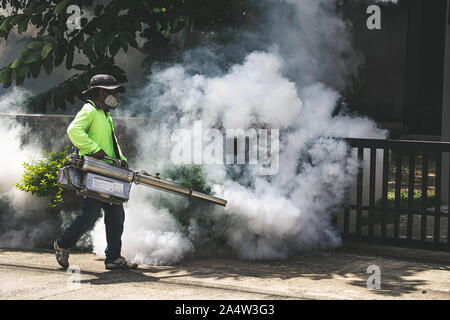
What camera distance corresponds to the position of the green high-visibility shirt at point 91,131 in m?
7.15

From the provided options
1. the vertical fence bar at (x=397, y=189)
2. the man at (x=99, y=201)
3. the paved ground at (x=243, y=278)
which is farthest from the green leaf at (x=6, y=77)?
the vertical fence bar at (x=397, y=189)

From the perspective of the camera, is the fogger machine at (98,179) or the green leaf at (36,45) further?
the green leaf at (36,45)

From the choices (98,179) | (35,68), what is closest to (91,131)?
(98,179)

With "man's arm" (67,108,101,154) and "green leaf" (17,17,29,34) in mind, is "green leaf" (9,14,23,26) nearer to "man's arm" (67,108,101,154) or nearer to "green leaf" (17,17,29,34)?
"green leaf" (17,17,29,34)

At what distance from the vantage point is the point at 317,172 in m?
8.30

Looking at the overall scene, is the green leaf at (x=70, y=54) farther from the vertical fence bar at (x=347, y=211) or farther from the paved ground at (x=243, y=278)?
the vertical fence bar at (x=347, y=211)

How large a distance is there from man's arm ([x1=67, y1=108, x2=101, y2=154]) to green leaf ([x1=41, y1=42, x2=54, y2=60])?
268 centimetres

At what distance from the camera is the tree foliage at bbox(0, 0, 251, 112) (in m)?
9.17

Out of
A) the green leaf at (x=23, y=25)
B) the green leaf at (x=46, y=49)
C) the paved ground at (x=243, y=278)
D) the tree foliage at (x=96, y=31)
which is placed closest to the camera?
the paved ground at (x=243, y=278)

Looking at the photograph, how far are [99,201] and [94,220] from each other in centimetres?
20

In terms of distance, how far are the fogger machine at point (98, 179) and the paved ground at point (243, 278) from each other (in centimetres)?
77

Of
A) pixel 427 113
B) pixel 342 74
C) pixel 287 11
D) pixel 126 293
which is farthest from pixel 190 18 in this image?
pixel 427 113
